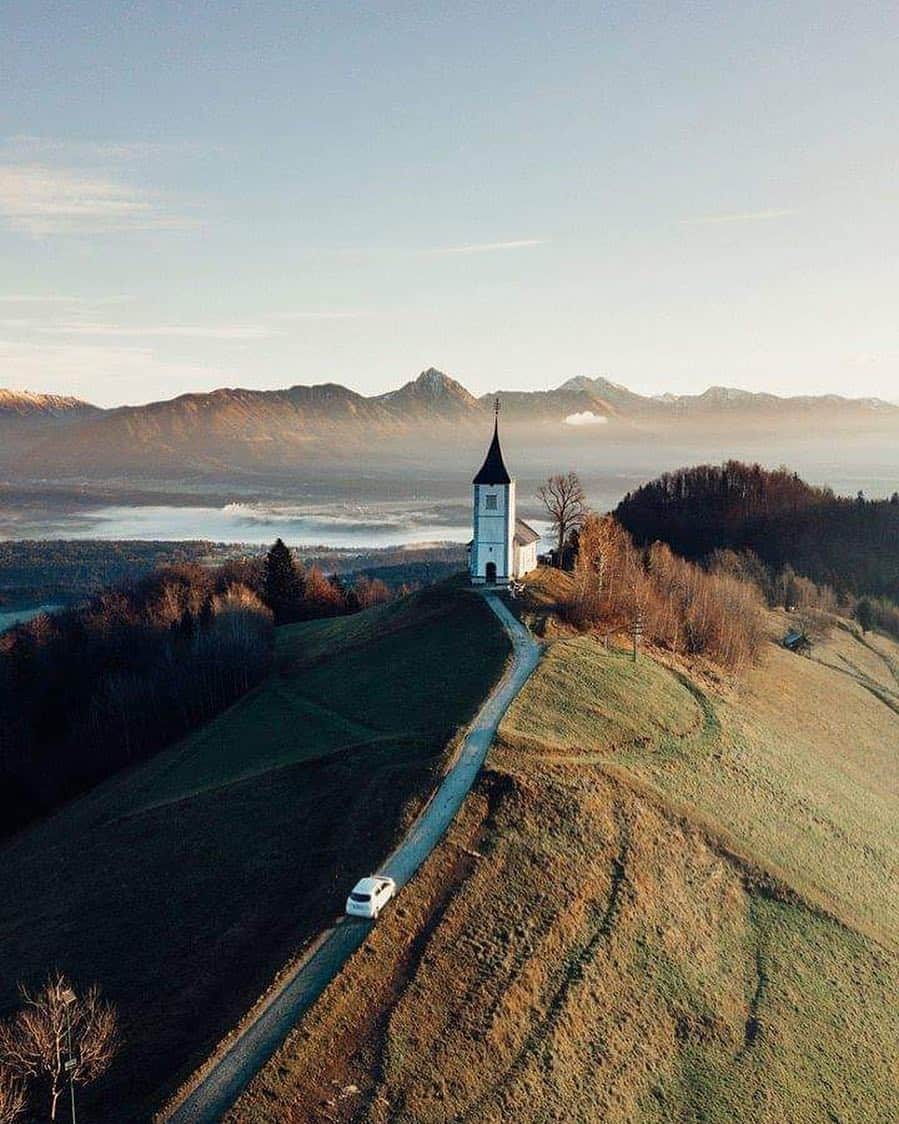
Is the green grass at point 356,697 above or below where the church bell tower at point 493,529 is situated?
below

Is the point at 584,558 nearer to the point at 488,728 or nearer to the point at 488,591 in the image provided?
the point at 488,591

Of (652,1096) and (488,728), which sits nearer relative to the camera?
(652,1096)

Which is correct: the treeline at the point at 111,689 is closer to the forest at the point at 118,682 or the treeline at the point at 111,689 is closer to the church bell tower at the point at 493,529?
the forest at the point at 118,682

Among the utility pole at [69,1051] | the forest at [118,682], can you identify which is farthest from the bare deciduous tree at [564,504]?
the utility pole at [69,1051]

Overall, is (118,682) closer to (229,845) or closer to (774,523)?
(229,845)

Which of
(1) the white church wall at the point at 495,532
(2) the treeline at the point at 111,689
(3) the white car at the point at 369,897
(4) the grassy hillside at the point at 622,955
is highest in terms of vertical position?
(1) the white church wall at the point at 495,532

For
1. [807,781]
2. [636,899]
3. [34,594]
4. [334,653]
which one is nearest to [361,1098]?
[636,899]
